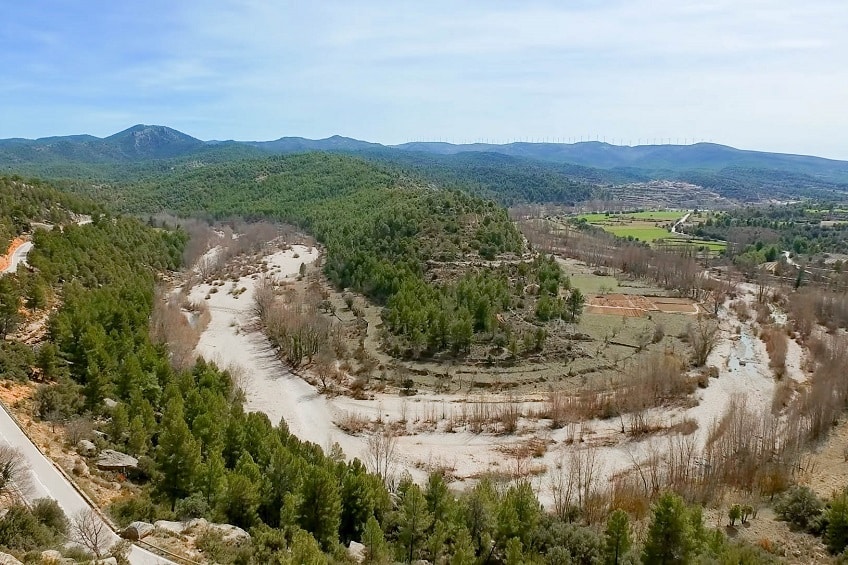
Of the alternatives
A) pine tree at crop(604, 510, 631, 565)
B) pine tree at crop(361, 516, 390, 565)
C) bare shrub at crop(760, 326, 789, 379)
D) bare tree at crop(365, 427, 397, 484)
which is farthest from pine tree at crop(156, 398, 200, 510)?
bare shrub at crop(760, 326, 789, 379)

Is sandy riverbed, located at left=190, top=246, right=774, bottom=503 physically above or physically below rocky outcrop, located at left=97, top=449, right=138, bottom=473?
below

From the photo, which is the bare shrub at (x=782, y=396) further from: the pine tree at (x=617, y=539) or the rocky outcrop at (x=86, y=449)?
the rocky outcrop at (x=86, y=449)

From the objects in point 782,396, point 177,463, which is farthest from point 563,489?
point 782,396

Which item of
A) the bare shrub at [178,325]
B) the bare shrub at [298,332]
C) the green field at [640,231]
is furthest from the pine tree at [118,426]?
the green field at [640,231]

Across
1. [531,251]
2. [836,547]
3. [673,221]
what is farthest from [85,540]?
[673,221]

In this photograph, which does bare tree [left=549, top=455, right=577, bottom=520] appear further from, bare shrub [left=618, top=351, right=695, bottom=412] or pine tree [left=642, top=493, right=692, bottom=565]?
bare shrub [left=618, top=351, right=695, bottom=412]
